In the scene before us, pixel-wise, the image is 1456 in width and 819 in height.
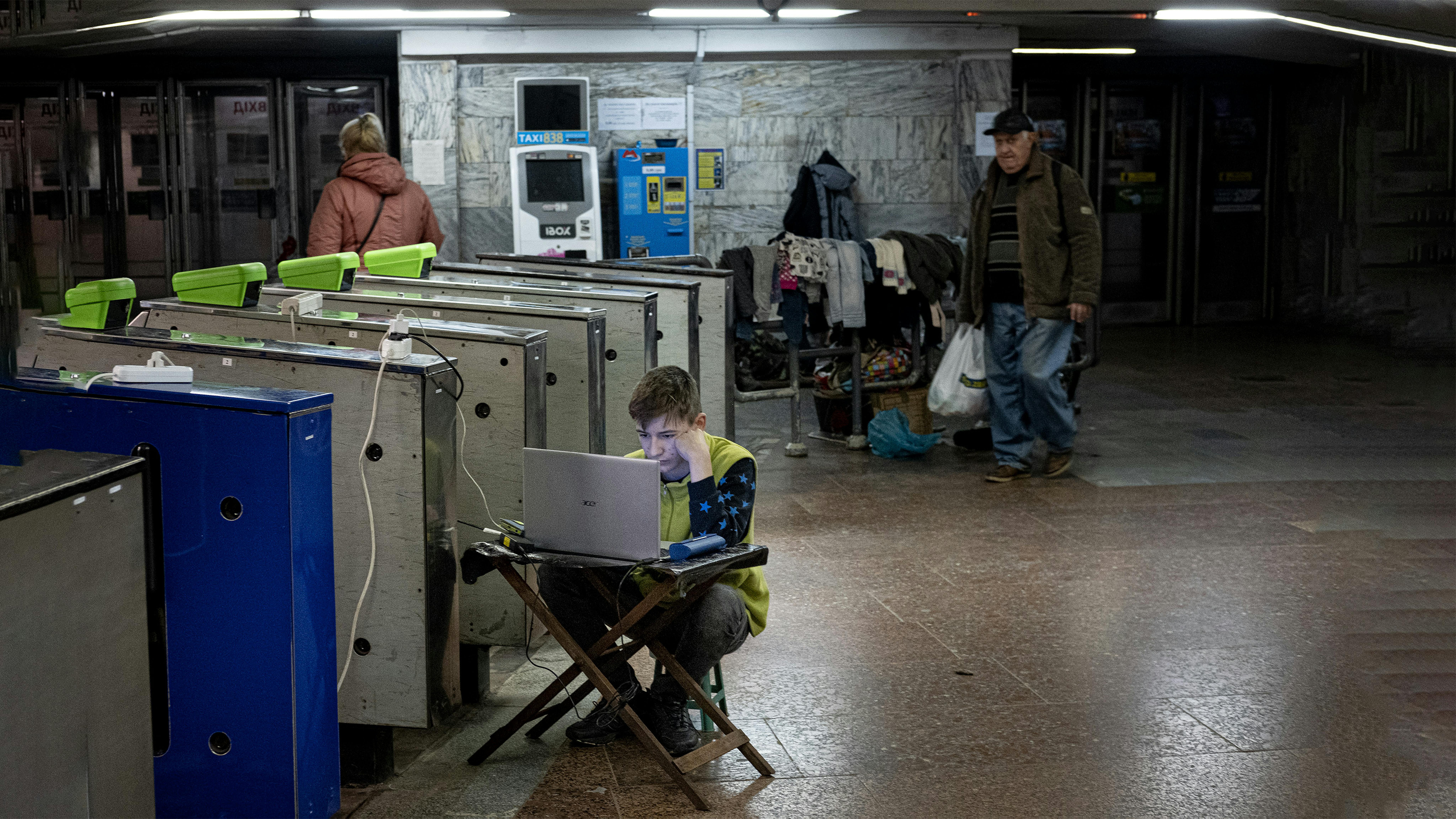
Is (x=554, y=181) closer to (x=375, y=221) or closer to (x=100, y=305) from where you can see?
(x=375, y=221)

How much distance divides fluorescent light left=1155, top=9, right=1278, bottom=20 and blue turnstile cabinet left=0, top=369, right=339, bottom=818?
9.00 m

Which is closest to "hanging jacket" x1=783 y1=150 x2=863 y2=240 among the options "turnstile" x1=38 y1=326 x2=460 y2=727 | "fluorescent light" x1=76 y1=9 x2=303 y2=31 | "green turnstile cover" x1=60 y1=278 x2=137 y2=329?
"fluorescent light" x1=76 y1=9 x2=303 y2=31

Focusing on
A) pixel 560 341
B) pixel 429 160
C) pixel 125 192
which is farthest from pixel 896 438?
pixel 125 192

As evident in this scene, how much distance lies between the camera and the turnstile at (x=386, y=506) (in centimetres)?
311

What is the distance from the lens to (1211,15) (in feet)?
34.1

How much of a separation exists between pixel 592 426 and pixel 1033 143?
336 cm

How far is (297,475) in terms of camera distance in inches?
106

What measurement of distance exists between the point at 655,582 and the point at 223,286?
1.58m

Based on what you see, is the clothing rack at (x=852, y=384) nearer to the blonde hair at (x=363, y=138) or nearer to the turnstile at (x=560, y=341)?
the blonde hair at (x=363, y=138)

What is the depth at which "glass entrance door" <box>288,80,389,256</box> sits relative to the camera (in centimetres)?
1231

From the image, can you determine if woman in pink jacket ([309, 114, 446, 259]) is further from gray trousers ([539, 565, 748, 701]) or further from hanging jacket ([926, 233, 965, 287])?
gray trousers ([539, 565, 748, 701])

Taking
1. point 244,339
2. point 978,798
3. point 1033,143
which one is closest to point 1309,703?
point 978,798

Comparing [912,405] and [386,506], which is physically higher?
[386,506]

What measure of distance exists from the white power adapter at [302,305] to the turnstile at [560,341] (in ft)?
1.04
